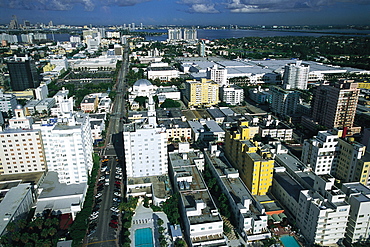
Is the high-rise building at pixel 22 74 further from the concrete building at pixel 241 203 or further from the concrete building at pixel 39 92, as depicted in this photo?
the concrete building at pixel 241 203

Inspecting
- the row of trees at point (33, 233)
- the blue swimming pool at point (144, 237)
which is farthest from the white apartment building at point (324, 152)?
the row of trees at point (33, 233)

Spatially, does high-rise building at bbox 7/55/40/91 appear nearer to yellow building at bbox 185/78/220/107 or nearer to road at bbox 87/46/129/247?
road at bbox 87/46/129/247

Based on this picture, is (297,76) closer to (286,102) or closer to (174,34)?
Result: (286,102)

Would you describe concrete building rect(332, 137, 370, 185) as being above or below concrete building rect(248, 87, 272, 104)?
above

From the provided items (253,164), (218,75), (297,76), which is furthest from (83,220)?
(297,76)

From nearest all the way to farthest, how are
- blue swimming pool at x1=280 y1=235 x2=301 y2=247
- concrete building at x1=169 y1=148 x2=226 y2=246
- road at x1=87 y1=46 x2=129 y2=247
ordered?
concrete building at x1=169 y1=148 x2=226 y2=246, blue swimming pool at x1=280 y1=235 x2=301 y2=247, road at x1=87 y1=46 x2=129 y2=247

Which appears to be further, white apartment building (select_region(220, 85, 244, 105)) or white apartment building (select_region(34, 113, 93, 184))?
white apartment building (select_region(220, 85, 244, 105))

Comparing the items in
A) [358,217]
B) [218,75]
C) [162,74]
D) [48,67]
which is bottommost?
[358,217]

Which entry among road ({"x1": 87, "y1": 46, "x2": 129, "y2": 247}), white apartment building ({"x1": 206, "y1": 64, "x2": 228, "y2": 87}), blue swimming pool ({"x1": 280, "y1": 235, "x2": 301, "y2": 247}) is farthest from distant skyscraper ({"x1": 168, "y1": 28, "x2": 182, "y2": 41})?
blue swimming pool ({"x1": 280, "y1": 235, "x2": 301, "y2": 247})
